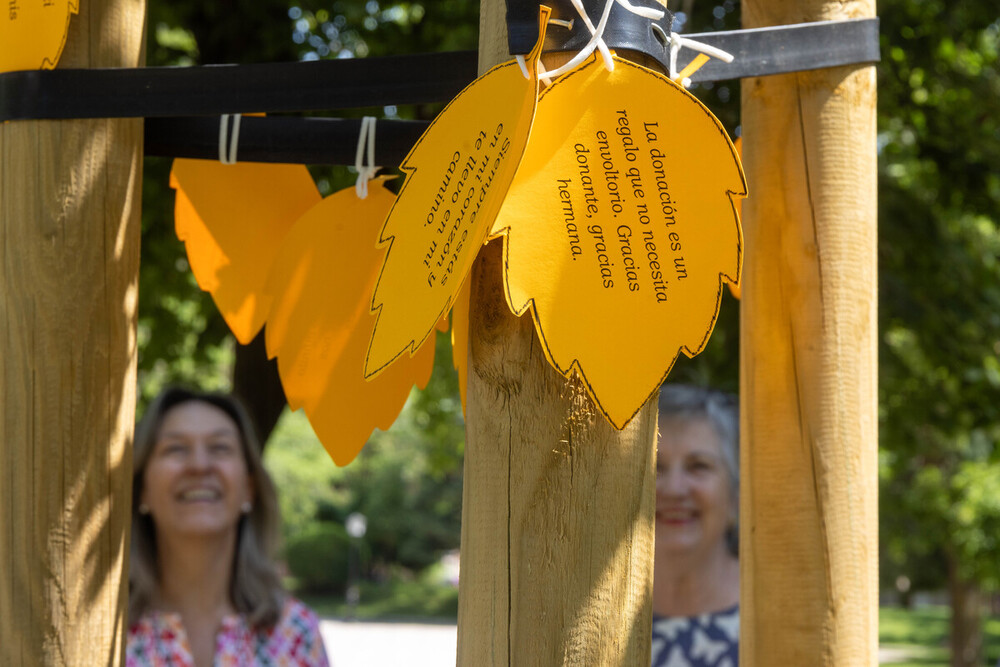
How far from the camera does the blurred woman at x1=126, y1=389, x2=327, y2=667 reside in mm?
2551

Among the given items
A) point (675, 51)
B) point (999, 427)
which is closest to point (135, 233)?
point (675, 51)

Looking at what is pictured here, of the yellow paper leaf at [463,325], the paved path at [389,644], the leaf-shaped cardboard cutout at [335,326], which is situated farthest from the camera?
the paved path at [389,644]

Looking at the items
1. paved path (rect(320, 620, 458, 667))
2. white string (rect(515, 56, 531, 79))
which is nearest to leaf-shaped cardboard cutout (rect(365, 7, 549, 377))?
white string (rect(515, 56, 531, 79))

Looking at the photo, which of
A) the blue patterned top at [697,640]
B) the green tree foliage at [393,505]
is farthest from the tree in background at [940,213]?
the green tree foliage at [393,505]

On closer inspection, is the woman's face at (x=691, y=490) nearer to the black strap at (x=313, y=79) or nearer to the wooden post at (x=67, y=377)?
the black strap at (x=313, y=79)

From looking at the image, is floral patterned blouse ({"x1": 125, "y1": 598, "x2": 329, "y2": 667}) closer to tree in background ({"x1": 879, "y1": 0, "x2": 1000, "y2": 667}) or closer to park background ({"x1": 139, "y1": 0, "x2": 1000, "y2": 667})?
park background ({"x1": 139, "y1": 0, "x2": 1000, "y2": 667})

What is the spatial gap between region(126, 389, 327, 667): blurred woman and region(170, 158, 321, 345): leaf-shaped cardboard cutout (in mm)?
1275

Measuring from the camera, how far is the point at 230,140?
4.70ft

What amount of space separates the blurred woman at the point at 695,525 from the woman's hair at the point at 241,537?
100 centimetres

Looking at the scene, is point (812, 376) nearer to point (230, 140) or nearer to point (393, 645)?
point (230, 140)

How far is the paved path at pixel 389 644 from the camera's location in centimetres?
1505

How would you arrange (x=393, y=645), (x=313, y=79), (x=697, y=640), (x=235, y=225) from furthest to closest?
(x=393, y=645), (x=697, y=640), (x=235, y=225), (x=313, y=79)

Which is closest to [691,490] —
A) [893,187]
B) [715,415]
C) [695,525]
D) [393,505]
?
[695,525]

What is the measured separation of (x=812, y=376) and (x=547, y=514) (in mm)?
518
